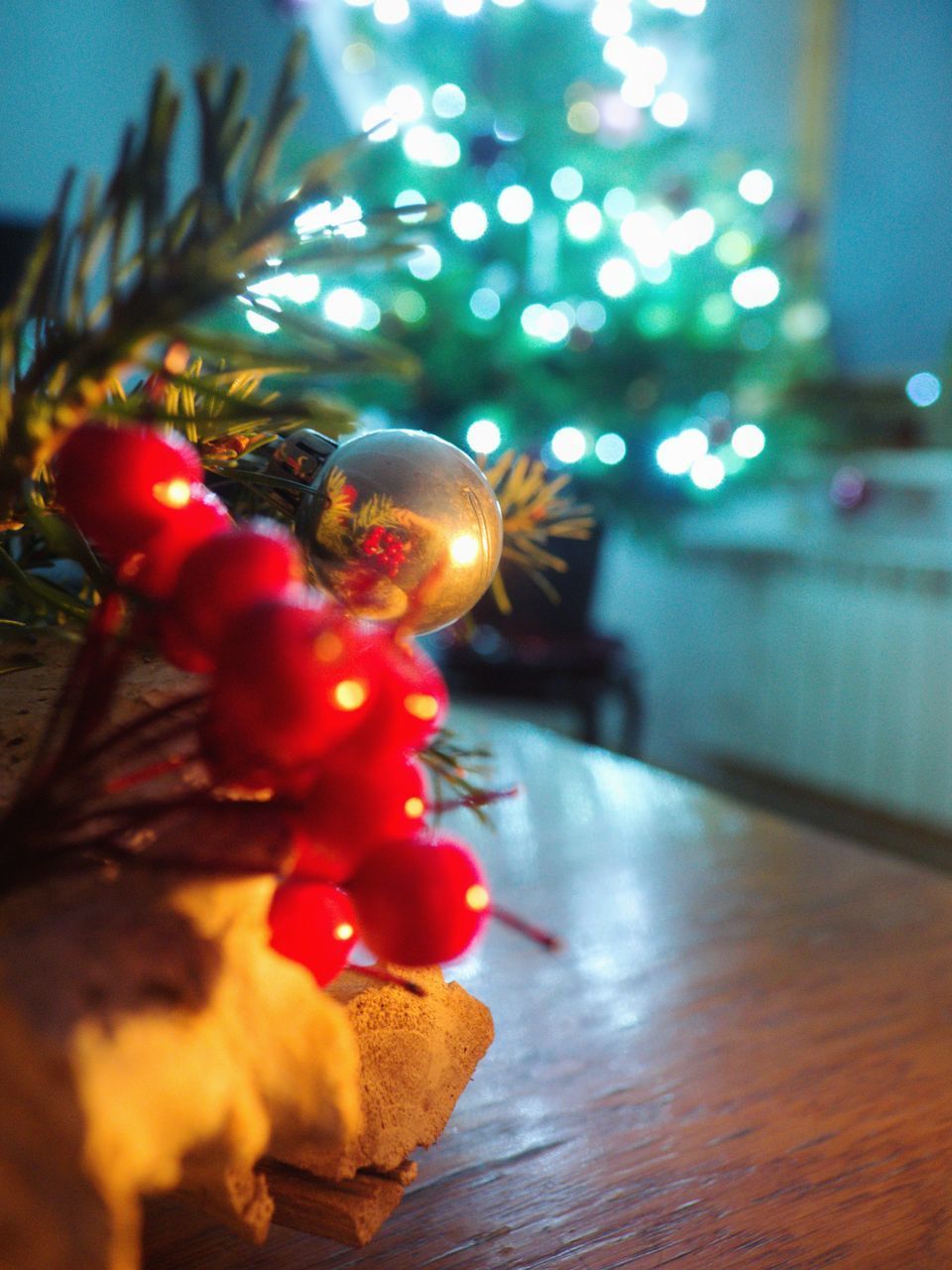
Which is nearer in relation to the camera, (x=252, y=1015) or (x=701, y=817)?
(x=252, y=1015)

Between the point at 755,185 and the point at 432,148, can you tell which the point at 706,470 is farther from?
the point at 432,148

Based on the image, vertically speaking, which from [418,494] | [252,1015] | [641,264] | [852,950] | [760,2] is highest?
[760,2]

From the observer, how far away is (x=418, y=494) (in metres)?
0.33

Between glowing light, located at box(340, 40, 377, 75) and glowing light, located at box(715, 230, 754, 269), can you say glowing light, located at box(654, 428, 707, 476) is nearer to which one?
glowing light, located at box(715, 230, 754, 269)

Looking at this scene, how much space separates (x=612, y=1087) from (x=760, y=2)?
2446 mm

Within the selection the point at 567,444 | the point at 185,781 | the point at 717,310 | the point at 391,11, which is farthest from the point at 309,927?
the point at 391,11

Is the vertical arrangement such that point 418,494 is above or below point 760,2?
below

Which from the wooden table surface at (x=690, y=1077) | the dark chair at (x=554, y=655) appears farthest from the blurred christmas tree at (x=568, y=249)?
the wooden table surface at (x=690, y=1077)

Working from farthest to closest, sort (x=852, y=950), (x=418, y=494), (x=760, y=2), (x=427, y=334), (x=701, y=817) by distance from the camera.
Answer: (x=760, y=2)
(x=427, y=334)
(x=701, y=817)
(x=852, y=950)
(x=418, y=494)

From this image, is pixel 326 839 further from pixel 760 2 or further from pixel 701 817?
pixel 760 2

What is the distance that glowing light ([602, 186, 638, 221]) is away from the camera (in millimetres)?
1901

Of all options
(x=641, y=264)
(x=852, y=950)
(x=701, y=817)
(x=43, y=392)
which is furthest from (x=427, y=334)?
(x=43, y=392)

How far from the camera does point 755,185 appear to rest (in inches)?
78.6

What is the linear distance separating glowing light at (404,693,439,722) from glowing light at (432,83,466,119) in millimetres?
1872
